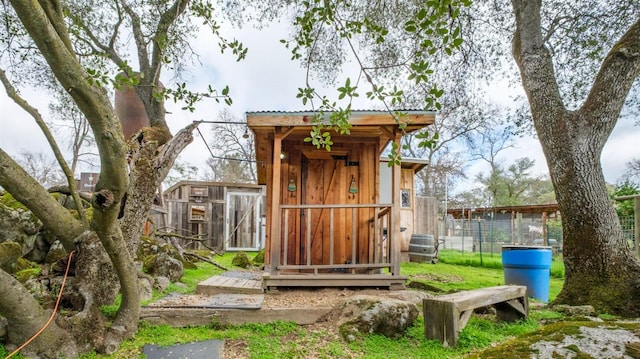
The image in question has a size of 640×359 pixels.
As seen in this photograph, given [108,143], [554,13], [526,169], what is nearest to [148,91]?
[108,143]

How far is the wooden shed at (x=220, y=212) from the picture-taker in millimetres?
10680

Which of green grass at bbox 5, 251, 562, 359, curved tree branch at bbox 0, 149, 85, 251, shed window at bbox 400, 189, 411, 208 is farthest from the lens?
shed window at bbox 400, 189, 411, 208

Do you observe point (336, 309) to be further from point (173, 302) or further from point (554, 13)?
point (554, 13)

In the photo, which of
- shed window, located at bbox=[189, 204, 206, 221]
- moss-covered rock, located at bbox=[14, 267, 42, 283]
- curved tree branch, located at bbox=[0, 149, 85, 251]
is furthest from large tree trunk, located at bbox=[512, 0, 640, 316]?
shed window, located at bbox=[189, 204, 206, 221]

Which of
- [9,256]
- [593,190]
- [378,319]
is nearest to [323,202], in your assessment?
[378,319]

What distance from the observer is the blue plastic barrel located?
458 cm

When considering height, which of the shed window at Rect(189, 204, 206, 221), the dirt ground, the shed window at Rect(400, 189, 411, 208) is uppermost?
the shed window at Rect(400, 189, 411, 208)

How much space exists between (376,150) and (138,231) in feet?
11.8

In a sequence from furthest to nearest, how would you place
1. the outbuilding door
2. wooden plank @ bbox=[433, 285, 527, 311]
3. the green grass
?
1. the outbuilding door
2. wooden plank @ bbox=[433, 285, 527, 311]
3. the green grass

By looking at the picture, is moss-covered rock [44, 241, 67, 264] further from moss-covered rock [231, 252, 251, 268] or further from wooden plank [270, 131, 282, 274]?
moss-covered rock [231, 252, 251, 268]

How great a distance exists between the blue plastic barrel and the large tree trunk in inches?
23.6

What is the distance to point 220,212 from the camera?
1087 centimetres

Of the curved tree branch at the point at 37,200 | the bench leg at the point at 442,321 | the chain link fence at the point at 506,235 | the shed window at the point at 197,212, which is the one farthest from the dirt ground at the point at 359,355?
the shed window at the point at 197,212

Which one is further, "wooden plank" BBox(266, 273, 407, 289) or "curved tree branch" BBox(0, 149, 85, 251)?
"wooden plank" BBox(266, 273, 407, 289)
